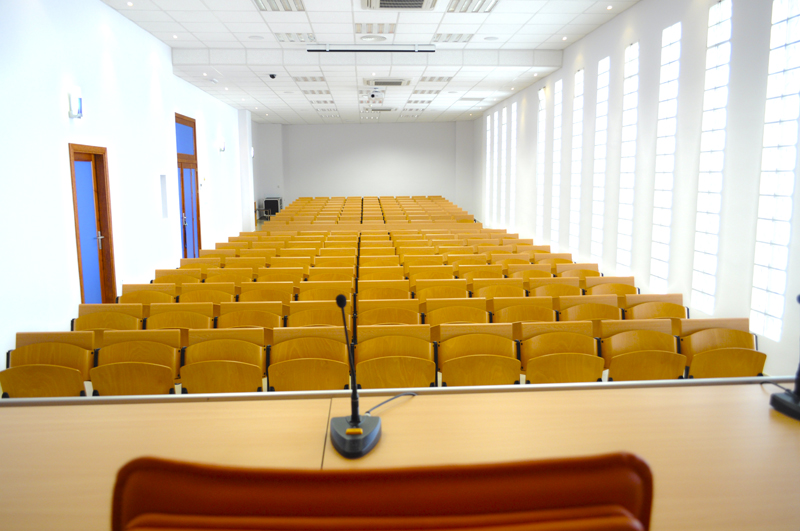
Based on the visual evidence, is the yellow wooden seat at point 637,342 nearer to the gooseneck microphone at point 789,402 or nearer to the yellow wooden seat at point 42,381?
the gooseneck microphone at point 789,402

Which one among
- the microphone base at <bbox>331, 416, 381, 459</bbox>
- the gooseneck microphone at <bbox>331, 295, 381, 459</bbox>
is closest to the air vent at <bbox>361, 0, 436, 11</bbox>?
the gooseneck microphone at <bbox>331, 295, 381, 459</bbox>

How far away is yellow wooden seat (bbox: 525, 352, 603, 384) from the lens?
13.1ft

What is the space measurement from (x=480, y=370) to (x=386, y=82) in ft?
38.2

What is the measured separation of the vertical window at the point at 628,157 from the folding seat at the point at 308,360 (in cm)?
653

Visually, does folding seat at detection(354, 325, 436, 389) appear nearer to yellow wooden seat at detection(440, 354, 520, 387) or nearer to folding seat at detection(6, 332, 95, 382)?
yellow wooden seat at detection(440, 354, 520, 387)

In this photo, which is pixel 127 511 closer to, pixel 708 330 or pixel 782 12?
pixel 708 330

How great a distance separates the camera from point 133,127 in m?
9.47

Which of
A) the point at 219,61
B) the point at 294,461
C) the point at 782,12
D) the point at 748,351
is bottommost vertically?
the point at 748,351

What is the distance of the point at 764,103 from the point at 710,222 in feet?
5.29

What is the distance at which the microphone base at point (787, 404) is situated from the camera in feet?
6.84

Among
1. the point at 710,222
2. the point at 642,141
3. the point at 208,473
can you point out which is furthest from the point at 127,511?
the point at 642,141

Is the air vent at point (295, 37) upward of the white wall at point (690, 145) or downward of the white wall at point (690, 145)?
upward

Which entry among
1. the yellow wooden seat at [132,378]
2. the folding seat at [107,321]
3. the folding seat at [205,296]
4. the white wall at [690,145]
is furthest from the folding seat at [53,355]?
the white wall at [690,145]

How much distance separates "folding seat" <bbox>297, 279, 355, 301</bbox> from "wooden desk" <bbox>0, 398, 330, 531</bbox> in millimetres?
4167
